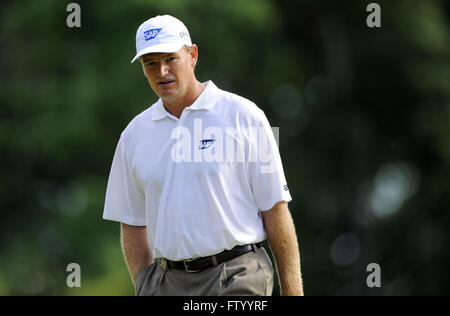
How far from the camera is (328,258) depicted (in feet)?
59.5

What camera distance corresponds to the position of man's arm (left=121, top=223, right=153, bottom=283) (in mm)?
5570

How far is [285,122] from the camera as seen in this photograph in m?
18.0

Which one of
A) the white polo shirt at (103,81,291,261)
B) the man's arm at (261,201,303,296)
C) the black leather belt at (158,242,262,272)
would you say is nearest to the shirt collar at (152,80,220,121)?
the white polo shirt at (103,81,291,261)

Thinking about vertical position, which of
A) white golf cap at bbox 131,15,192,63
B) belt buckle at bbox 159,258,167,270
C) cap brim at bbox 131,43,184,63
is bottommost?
belt buckle at bbox 159,258,167,270

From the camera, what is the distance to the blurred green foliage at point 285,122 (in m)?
15.2

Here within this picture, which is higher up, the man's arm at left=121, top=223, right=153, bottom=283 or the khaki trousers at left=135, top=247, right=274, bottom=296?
the man's arm at left=121, top=223, right=153, bottom=283

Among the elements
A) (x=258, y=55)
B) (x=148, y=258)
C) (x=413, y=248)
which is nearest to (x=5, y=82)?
(x=258, y=55)

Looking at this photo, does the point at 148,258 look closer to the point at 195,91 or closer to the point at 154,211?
the point at 154,211

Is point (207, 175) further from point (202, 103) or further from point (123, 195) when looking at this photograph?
point (123, 195)

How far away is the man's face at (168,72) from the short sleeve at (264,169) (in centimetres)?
44

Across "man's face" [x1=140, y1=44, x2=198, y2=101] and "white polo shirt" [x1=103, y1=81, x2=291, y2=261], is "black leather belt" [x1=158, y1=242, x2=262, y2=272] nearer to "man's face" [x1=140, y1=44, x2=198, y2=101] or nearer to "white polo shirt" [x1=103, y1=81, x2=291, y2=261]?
"white polo shirt" [x1=103, y1=81, x2=291, y2=261]

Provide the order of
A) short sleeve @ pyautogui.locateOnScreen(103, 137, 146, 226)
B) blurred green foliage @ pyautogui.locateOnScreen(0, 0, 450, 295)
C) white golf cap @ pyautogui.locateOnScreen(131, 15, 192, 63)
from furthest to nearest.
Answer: blurred green foliage @ pyautogui.locateOnScreen(0, 0, 450, 295), short sleeve @ pyautogui.locateOnScreen(103, 137, 146, 226), white golf cap @ pyautogui.locateOnScreen(131, 15, 192, 63)

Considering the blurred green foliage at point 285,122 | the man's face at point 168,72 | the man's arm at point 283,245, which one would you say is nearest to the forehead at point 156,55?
the man's face at point 168,72

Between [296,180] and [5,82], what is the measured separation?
5156mm
